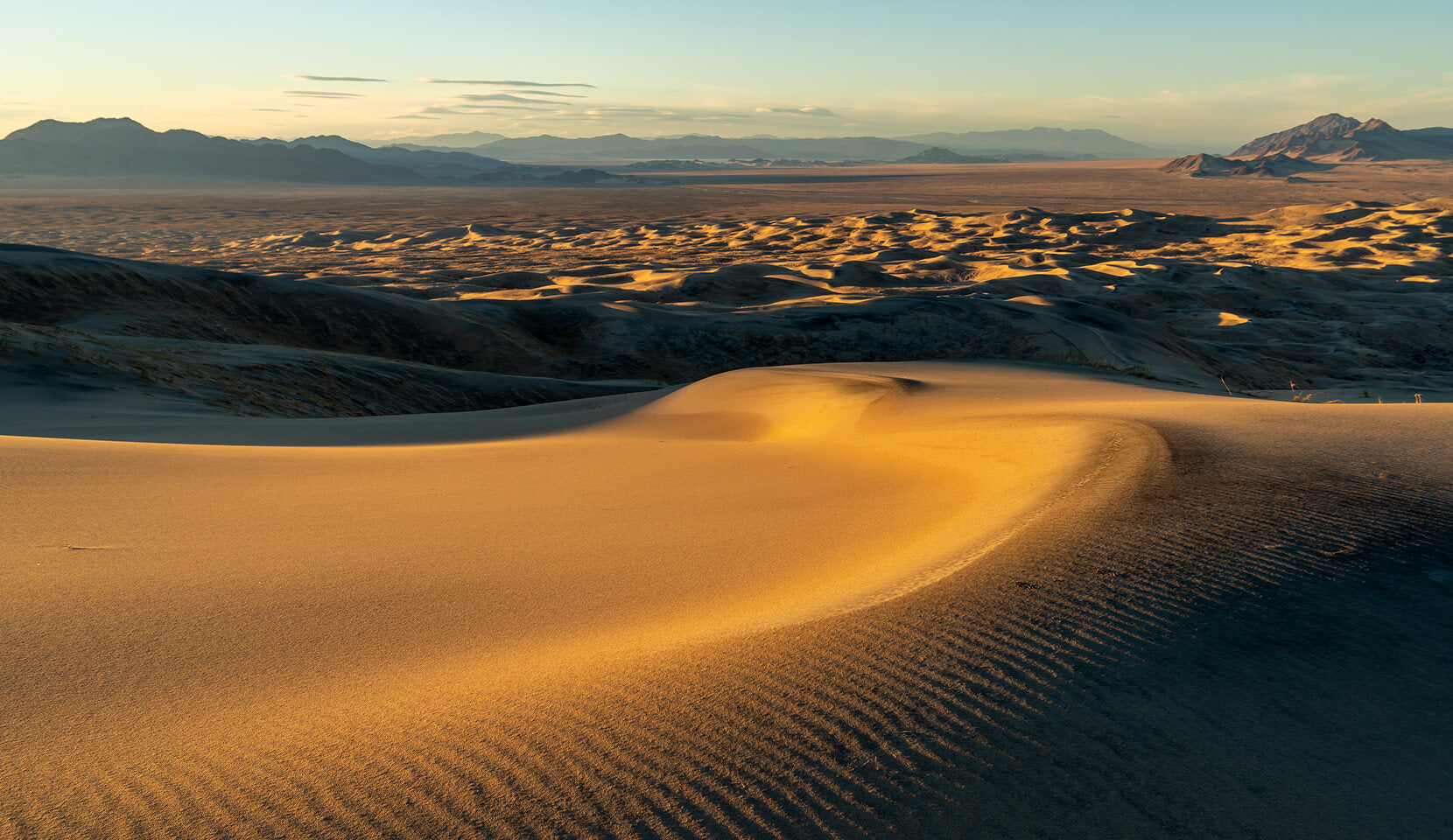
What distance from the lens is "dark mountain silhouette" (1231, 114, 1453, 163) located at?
15620 cm

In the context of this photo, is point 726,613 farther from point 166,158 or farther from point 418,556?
point 166,158

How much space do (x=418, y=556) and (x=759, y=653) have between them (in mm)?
1854

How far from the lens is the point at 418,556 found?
3.84 m

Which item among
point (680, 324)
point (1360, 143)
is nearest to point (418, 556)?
point (680, 324)

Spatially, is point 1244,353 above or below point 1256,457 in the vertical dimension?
below

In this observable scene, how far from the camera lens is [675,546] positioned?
3980mm

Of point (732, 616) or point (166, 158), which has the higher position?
point (166, 158)

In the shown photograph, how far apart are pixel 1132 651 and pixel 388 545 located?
9.57 ft

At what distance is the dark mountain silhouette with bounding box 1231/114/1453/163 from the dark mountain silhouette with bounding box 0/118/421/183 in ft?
499

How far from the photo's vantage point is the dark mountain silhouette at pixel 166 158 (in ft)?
470

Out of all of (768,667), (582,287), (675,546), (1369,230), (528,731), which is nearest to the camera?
(528,731)

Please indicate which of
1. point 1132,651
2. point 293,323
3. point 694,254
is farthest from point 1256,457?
point 694,254

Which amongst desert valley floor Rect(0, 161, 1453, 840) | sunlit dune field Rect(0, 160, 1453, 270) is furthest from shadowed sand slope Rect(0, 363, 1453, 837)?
sunlit dune field Rect(0, 160, 1453, 270)

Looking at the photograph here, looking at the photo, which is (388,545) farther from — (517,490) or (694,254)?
(694,254)
